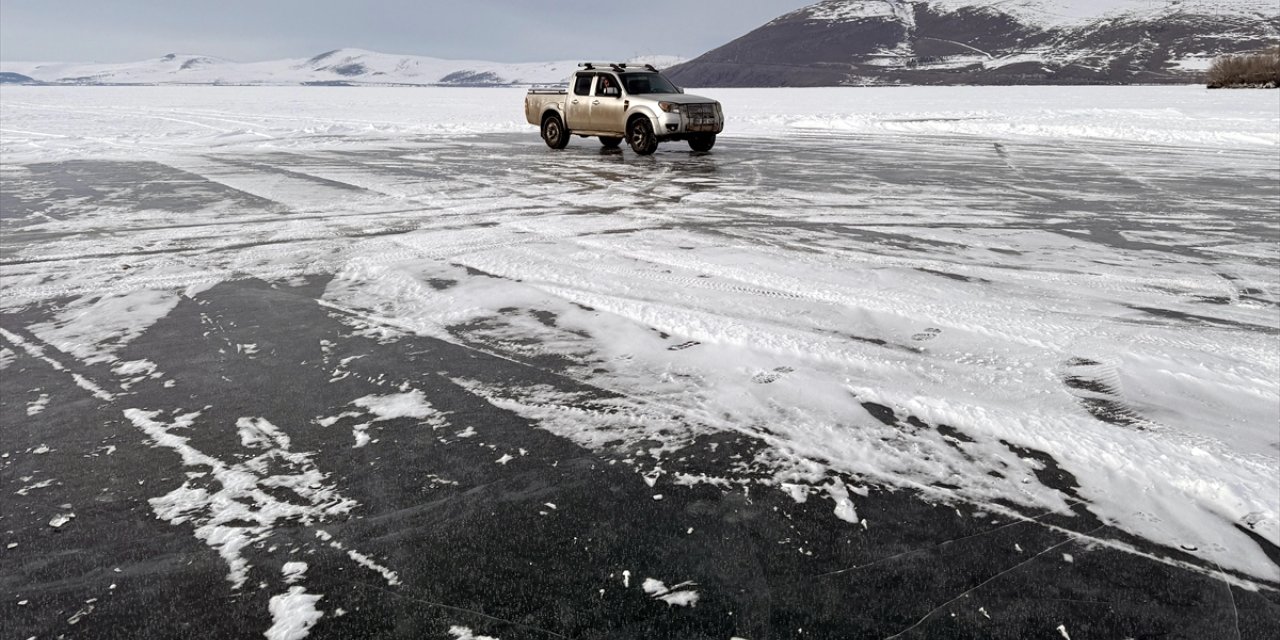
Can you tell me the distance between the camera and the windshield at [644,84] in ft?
56.4

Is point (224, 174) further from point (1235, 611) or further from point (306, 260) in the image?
point (1235, 611)

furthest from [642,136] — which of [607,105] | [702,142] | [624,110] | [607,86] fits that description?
[607,86]

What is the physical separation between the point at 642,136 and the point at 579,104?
2.07 metres

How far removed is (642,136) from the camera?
54.5 ft

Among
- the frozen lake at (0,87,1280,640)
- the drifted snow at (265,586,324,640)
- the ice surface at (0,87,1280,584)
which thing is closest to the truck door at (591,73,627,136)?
the ice surface at (0,87,1280,584)

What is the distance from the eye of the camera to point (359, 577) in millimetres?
2287

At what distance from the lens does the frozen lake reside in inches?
87.0

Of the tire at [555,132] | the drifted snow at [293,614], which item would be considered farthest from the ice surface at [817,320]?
the tire at [555,132]

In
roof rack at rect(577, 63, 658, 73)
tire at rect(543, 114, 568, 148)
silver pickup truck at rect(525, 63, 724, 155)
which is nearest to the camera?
silver pickup truck at rect(525, 63, 724, 155)

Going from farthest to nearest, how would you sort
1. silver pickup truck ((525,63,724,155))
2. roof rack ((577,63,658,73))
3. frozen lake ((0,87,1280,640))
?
roof rack ((577,63,658,73))
silver pickup truck ((525,63,724,155))
frozen lake ((0,87,1280,640))

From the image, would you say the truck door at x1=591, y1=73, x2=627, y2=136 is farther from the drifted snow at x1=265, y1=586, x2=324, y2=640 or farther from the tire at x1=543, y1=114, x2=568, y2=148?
the drifted snow at x1=265, y1=586, x2=324, y2=640

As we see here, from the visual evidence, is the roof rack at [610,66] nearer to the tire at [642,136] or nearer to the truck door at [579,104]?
the truck door at [579,104]

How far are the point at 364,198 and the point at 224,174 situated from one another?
4.38 meters

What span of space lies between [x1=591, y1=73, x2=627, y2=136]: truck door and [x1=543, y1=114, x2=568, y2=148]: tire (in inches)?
42.3
